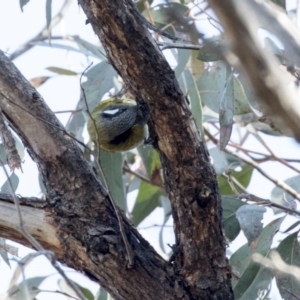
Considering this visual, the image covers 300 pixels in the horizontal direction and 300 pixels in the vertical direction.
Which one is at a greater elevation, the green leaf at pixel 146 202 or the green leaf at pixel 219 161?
the green leaf at pixel 146 202

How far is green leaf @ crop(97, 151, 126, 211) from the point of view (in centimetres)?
184

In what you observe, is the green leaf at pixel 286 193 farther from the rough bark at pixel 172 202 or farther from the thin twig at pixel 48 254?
the thin twig at pixel 48 254

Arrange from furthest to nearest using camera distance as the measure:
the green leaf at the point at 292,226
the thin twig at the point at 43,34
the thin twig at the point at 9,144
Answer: the thin twig at the point at 43,34, the green leaf at the point at 292,226, the thin twig at the point at 9,144

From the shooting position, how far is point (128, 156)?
8.15 ft

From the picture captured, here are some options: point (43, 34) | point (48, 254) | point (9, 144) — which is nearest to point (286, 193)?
point (9, 144)

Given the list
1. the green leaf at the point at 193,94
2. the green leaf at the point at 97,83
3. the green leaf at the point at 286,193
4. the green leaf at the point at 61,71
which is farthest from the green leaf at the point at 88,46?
the green leaf at the point at 286,193

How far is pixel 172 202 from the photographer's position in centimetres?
118

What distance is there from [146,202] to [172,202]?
1329 mm

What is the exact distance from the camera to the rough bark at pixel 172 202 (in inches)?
44.5

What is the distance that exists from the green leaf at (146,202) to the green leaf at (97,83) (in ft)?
1.90

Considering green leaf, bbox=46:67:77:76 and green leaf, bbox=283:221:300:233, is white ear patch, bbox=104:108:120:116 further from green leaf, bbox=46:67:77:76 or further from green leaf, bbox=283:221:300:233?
green leaf, bbox=46:67:77:76

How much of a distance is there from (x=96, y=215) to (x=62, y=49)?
4.89 feet

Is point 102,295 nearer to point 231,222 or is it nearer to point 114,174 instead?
point 114,174

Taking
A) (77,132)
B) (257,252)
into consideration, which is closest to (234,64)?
(257,252)
